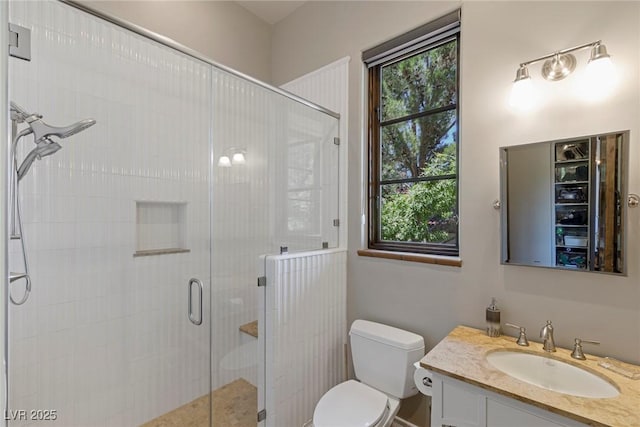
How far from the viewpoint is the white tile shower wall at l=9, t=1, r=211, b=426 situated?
4.88ft

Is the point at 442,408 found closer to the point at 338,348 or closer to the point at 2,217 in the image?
the point at 338,348

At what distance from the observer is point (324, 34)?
2.35 meters

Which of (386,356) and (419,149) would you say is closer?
(386,356)

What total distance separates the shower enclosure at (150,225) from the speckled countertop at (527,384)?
98cm

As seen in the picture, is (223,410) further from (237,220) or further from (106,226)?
(106,226)

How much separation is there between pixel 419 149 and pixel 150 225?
1806mm

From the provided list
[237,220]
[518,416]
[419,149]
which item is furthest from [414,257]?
[237,220]

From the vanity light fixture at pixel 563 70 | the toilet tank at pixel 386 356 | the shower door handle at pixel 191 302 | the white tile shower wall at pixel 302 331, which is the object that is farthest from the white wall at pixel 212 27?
the toilet tank at pixel 386 356

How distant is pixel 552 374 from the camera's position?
4.14 feet

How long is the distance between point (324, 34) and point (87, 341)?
261 cm

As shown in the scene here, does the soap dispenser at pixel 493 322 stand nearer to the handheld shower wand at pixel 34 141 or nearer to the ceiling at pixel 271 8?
the handheld shower wand at pixel 34 141

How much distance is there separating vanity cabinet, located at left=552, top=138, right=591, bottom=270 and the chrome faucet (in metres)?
0.28

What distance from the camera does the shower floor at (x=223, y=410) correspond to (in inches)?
68.9

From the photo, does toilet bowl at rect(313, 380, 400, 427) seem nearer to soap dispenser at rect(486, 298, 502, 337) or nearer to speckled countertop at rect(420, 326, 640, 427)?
speckled countertop at rect(420, 326, 640, 427)
